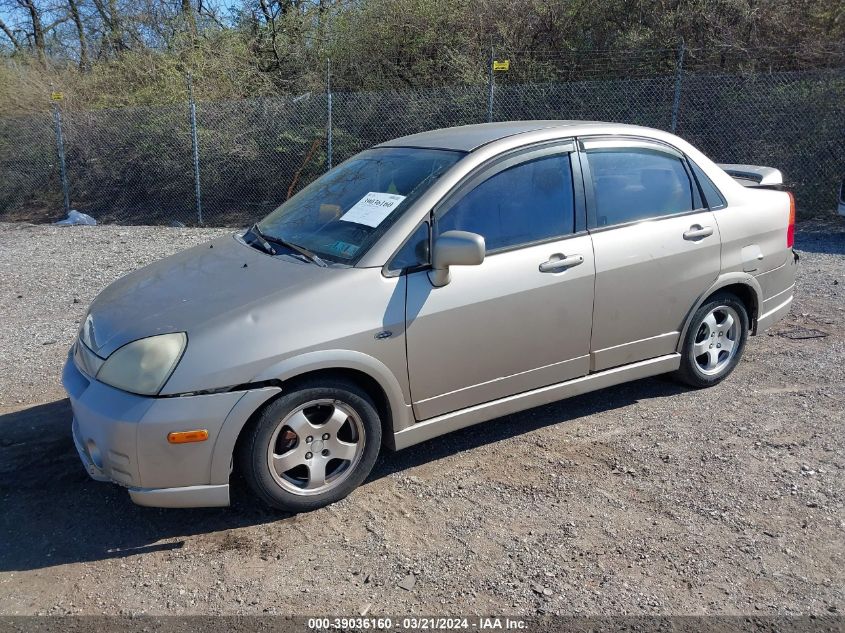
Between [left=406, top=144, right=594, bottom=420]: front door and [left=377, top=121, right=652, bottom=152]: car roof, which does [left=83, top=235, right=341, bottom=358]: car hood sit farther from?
[left=377, top=121, right=652, bottom=152]: car roof

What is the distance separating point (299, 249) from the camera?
4.16 meters

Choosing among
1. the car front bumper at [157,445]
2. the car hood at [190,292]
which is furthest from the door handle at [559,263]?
the car front bumper at [157,445]

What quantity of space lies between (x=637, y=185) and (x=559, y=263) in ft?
2.97

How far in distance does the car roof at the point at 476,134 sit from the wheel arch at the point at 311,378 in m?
1.45

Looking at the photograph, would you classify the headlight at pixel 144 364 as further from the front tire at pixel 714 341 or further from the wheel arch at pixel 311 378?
the front tire at pixel 714 341

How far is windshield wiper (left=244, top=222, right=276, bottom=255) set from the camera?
4.28 meters

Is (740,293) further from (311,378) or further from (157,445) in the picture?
(157,445)

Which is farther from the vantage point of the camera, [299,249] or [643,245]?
[643,245]

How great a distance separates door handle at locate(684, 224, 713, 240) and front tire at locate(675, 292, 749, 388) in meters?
0.46

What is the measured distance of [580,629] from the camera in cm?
293

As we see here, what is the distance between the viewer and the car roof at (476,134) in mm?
4391

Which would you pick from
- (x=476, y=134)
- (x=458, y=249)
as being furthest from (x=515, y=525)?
(x=476, y=134)

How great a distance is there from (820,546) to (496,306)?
75.6 inches

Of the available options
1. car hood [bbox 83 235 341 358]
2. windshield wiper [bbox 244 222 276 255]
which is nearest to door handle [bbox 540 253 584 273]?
car hood [bbox 83 235 341 358]
